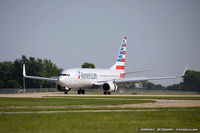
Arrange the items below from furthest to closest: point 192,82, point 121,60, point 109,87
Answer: point 192,82, point 121,60, point 109,87

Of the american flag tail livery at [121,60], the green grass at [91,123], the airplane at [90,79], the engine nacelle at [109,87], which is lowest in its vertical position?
the green grass at [91,123]

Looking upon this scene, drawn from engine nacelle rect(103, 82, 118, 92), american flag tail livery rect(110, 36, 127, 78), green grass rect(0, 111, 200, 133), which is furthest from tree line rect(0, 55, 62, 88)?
green grass rect(0, 111, 200, 133)

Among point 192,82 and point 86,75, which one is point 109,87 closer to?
point 86,75

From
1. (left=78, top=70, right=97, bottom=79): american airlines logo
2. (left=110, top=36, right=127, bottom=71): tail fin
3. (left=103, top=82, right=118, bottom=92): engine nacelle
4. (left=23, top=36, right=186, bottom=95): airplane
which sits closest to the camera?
A: (left=23, top=36, right=186, bottom=95): airplane

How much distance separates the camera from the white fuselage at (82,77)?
221 feet

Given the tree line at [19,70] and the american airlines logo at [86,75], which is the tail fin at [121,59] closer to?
the american airlines logo at [86,75]

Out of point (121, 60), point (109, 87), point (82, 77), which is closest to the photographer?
point (109, 87)

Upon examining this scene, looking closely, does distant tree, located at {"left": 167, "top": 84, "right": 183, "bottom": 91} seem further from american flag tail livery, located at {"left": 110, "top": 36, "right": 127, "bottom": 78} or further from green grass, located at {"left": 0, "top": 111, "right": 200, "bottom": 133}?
green grass, located at {"left": 0, "top": 111, "right": 200, "bottom": 133}

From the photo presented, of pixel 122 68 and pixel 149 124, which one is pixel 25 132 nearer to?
pixel 149 124

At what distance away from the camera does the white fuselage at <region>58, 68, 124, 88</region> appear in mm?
67438

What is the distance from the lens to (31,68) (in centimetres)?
12400

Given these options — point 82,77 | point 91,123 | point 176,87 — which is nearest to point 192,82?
point 176,87

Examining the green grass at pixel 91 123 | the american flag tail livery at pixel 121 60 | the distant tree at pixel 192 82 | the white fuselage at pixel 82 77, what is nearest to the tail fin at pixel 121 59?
the american flag tail livery at pixel 121 60

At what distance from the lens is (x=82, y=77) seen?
7062cm
